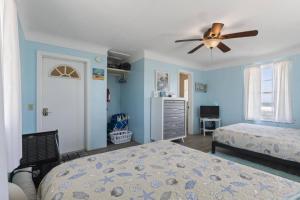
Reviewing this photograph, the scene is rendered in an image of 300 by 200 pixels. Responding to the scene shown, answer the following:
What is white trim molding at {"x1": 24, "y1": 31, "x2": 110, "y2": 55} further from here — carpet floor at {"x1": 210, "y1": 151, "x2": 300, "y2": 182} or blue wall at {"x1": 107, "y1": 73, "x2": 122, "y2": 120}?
carpet floor at {"x1": 210, "y1": 151, "x2": 300, "y2": 182}

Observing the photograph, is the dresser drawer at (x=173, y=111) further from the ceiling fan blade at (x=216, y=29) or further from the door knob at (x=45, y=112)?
the door knob at (x=45, y=112)

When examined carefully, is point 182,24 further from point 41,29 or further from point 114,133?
point 114,133

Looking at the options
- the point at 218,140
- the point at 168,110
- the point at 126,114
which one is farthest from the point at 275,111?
the point at 126,114

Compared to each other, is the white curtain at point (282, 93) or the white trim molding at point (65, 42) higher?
the white trim molding at point (65, 42)

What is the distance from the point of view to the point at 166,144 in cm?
199

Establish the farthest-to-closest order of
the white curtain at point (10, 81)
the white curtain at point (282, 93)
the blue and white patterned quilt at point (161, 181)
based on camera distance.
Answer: the white curtain at point (282, 93) → the white curtain at point (10, 81) → the blue and white patterned quilt at point (161, 181)

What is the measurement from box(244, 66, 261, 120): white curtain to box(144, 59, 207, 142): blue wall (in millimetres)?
1372

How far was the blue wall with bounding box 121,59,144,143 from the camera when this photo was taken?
12.9 ft

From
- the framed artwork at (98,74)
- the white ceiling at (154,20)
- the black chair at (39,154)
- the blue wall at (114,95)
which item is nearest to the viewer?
the black chair at (39,154)

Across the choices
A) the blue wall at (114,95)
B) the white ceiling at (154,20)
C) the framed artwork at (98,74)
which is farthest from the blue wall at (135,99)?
the framed artwork at (98,74)

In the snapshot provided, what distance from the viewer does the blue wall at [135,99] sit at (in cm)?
393

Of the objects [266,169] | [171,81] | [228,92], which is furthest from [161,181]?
[228,92]

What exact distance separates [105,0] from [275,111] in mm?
4390

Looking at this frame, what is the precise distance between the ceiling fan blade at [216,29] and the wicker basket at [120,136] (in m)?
3.02
